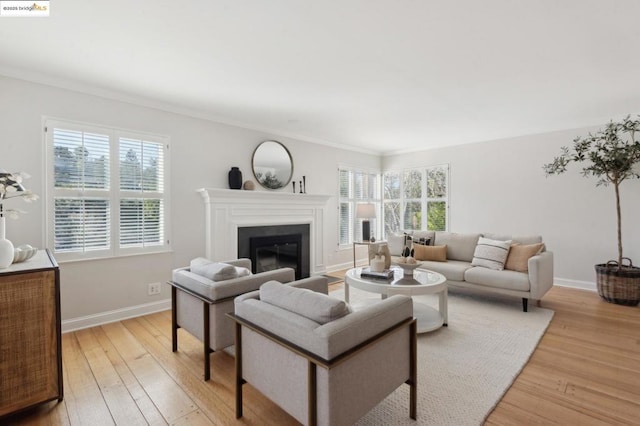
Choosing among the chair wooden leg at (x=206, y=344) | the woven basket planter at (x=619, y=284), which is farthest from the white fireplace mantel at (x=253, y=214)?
the woven basket planter at (x=619, y=284)

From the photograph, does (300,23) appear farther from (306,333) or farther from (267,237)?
(267,237)

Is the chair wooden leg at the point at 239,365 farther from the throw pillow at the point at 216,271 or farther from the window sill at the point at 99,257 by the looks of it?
the window sill at the point at 99,257

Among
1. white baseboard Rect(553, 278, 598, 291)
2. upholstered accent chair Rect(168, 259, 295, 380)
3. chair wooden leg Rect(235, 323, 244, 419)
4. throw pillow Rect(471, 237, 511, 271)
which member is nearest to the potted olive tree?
white baseboard Rect(553, 278, 598, 291)

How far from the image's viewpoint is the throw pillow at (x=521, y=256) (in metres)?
3.70

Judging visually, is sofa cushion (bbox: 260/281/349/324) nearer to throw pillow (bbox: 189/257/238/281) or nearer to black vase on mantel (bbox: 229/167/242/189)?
throw pillow (bbox: 189/257/238/281)

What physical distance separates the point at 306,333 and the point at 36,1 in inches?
102

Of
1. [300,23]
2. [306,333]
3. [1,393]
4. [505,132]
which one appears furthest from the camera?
[505,132]

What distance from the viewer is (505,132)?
5.00m

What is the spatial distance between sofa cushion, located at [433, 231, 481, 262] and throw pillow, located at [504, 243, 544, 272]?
568 millimetres

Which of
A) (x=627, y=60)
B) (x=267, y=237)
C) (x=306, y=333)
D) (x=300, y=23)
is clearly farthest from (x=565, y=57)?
(x=267, y=237)

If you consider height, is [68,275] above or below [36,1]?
below

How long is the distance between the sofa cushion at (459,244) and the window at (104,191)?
3918mm

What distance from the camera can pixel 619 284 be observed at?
3.76 metres

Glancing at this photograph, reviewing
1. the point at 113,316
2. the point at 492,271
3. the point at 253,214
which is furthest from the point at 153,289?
the point at 492,271
